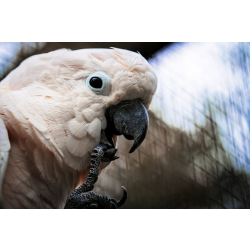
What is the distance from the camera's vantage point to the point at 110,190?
2.30 m

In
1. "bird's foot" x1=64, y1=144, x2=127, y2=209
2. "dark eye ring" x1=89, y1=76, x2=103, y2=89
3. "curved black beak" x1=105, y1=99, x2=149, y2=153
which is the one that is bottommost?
"bird's foot" x1=64, y1=144, x2=127, y2=209

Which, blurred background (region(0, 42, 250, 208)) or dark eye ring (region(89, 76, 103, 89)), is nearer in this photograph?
dark eye ring (region(89, 76, 103, 89))

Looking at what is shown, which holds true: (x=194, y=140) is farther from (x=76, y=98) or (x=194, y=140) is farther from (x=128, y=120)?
(x=76, y=98)

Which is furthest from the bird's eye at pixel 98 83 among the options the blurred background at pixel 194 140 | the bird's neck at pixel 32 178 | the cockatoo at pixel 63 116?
the blurred background at pixel 194 140

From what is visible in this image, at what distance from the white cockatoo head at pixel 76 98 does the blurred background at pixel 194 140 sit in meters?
0.66

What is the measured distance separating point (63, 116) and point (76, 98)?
100 millimetres

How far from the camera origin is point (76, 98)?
1526 millimetres

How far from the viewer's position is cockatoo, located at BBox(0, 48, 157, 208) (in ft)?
4.90

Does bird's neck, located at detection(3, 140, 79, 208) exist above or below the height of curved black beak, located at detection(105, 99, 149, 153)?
below

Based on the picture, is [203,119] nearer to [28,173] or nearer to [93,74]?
[93,74]

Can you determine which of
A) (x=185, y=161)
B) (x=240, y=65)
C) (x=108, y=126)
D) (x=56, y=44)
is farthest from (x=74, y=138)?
(x=240, y=65)

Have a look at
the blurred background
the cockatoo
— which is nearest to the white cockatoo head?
the cockatoo

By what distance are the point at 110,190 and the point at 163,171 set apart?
1.27 feet

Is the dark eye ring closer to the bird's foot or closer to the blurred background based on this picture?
the bird's foot
